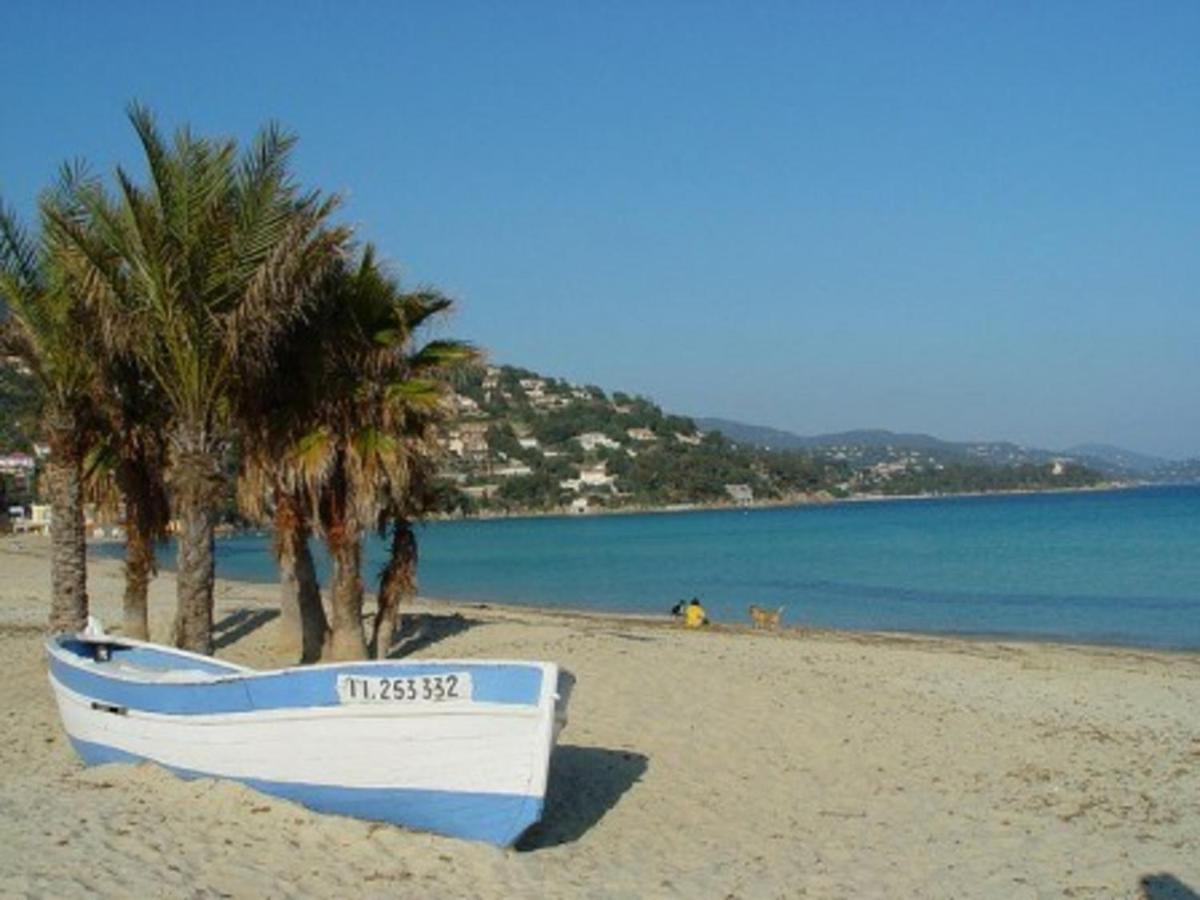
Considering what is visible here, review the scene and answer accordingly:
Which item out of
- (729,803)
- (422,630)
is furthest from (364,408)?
(422,630)

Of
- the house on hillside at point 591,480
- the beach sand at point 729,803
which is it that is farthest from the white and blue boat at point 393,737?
the house on hillside at point 591,480

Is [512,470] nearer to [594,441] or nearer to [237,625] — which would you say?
[594,441]

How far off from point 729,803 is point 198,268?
6932 mm

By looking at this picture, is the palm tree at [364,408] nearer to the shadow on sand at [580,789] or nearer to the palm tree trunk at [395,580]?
the palm tree trunk at [395,580]

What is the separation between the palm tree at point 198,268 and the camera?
12.8 meters

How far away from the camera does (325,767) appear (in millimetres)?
8977

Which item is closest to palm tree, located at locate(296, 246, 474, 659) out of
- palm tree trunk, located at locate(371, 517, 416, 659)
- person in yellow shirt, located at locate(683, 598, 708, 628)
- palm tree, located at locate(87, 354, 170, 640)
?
palm tree trunk, located at locate(371, 517, 416, 659)

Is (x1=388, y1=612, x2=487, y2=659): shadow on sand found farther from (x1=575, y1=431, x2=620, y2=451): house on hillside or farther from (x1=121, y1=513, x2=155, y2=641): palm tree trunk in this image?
(x1=575, y1=431, x2=620, y2=451): house on hillside

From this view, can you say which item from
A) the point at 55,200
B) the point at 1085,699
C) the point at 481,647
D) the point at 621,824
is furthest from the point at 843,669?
the point at 55,200

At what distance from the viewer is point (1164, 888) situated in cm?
882

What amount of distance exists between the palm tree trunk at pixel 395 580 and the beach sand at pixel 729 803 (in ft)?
4.53

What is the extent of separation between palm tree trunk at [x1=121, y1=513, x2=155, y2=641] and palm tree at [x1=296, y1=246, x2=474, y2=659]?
9.03 feet

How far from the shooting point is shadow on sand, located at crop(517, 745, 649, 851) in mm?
9680

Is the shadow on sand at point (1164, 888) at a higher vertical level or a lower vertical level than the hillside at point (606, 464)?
lower
